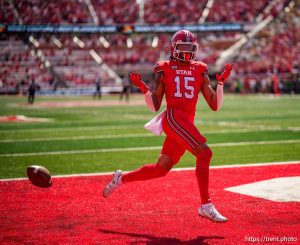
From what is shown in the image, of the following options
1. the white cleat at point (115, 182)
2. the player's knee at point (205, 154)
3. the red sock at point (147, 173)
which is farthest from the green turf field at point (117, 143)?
the player's knee at point (205, 154)

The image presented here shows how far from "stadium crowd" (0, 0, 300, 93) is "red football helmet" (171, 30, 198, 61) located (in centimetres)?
3662

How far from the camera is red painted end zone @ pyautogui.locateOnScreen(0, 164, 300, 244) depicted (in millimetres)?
4996

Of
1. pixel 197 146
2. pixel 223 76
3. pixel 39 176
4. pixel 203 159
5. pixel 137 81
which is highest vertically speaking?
pixel 223 76

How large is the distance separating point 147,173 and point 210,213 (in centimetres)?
97

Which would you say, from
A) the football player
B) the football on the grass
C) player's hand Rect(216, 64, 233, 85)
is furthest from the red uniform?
the football on the grass

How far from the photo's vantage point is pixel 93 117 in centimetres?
2056

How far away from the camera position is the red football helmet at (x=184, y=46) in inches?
235

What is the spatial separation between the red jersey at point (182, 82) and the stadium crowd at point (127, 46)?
36587 mm

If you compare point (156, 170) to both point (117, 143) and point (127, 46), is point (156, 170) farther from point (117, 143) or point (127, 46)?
point (127, 46)

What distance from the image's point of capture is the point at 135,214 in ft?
19.5

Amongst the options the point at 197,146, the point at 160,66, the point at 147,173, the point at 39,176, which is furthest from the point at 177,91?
the point at 39,176

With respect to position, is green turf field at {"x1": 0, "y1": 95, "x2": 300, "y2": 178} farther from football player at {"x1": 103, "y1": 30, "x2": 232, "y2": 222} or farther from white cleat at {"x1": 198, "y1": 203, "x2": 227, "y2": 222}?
white cleat at {"x1": 198, "y1": 203, "x2": 227, "y2": 222}

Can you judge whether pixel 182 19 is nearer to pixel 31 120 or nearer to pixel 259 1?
pixel 259 1

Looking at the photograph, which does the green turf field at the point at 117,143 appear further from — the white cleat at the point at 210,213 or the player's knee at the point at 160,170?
the white cleat at the point at 210,213
